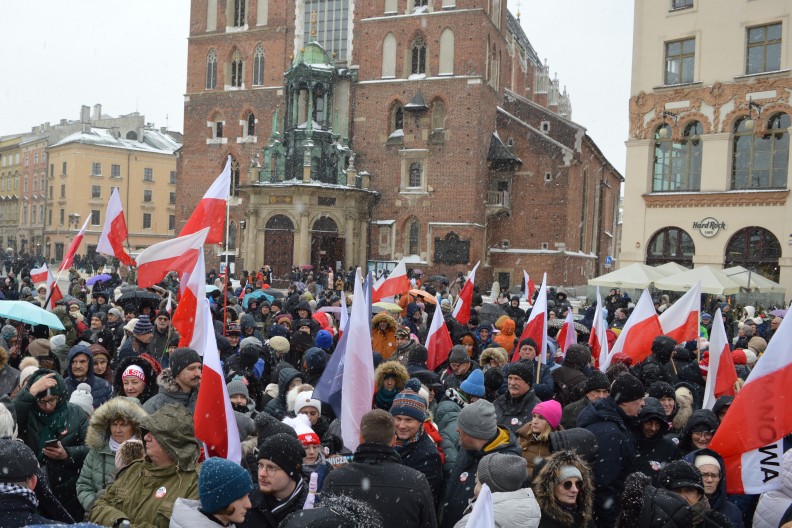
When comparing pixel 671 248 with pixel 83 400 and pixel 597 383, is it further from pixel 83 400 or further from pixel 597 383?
pixel 83 400

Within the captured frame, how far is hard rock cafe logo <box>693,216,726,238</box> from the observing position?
86.0 feet

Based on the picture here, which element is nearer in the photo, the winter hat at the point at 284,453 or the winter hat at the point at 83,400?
the winter hat at the point at 284,453

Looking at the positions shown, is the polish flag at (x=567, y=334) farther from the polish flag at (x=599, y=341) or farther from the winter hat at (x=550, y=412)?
the winter hat at (x=550, y=412)

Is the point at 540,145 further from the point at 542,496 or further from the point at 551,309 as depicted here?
the point at 542,496

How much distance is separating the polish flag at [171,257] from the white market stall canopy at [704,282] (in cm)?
1334

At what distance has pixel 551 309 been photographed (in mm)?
15789

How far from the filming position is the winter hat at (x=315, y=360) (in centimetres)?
691

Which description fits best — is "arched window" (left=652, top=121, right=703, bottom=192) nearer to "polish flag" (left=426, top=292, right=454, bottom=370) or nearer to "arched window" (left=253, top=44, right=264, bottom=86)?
"polish flag" (left=426, top=292, right=454, bottom=370)

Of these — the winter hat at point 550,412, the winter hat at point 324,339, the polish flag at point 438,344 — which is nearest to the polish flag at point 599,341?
the polish flag at point 438,344

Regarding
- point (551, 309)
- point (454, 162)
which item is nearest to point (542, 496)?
point (551, 309)

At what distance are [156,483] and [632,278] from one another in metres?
17.9

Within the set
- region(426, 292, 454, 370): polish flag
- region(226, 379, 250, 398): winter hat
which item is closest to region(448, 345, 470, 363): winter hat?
region(426, 292, 454, 370): polish flag

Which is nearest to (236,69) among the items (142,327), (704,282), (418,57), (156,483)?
(418,57)

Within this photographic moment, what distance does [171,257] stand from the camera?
942 cm
